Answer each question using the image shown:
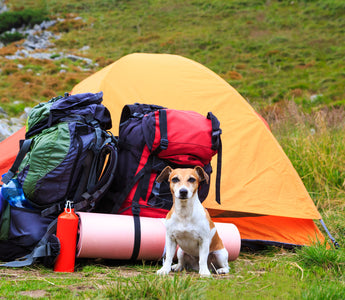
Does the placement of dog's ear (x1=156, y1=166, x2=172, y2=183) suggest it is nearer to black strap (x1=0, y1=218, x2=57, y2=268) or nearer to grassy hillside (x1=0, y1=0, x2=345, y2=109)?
black strap (x1=0, y1=218, x2=57, y2=268)

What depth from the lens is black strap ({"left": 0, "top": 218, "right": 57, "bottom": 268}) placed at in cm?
299

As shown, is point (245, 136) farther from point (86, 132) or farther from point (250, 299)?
point (250, 299)

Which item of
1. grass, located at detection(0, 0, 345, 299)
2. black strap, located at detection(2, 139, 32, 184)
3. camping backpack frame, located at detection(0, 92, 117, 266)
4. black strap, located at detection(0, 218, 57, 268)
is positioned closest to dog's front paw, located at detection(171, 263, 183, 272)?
grass, located at detection(0, 0, 345, 299)

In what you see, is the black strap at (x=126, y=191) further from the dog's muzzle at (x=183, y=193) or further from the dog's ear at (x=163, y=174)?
the dog's muzzle at (x=183, y=193)

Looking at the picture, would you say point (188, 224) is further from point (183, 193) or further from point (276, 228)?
point (276, 228)

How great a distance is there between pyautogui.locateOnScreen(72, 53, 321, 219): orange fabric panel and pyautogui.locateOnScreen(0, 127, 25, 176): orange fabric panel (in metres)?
1.03

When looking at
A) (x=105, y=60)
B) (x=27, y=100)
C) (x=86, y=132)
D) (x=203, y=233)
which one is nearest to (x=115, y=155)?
(x=86, y=132)

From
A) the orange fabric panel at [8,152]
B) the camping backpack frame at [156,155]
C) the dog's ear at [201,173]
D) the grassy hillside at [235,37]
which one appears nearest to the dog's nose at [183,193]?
the dog's ear at [201,173]

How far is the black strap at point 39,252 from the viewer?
9.80ft

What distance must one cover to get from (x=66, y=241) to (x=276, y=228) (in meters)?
2.21

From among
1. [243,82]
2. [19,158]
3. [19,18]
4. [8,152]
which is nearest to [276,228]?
[19,158]

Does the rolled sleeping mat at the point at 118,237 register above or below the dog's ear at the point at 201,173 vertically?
below

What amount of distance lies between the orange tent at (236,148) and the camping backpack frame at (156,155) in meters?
0.70

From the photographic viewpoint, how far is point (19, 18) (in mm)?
26438
